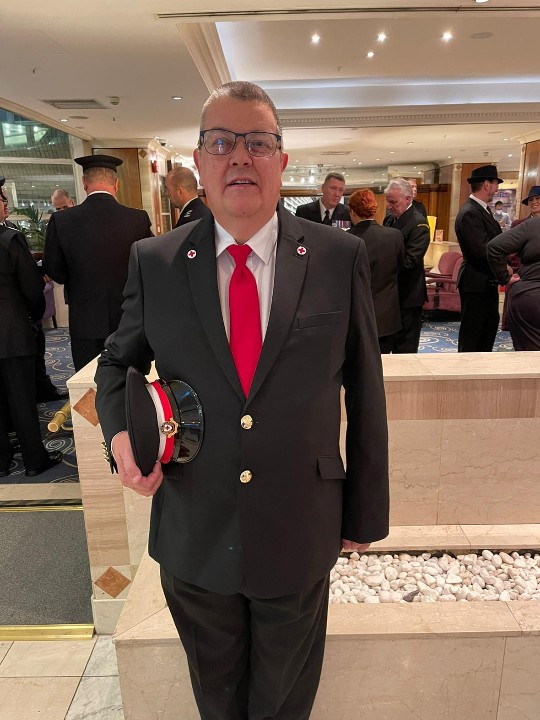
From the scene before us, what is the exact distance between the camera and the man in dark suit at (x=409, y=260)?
4129 millimetres

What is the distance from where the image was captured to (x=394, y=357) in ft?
8.24

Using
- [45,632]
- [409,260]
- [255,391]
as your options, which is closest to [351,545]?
Result: [255,391]

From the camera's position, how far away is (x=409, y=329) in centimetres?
440

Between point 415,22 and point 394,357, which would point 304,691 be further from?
point 415,22

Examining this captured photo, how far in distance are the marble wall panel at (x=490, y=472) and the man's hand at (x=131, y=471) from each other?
1.47 m

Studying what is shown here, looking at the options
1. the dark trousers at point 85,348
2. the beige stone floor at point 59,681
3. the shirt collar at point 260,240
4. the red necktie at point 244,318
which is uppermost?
the shirt collar at point 260,240

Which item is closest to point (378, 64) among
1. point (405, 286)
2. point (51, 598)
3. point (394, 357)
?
point (405, 286)

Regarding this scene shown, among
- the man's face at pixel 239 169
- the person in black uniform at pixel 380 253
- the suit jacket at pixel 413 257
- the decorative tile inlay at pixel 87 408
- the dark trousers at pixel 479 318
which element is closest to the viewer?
the man's face at pixel 239 169

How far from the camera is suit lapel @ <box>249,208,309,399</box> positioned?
1094 mm

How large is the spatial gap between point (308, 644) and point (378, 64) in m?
7.80

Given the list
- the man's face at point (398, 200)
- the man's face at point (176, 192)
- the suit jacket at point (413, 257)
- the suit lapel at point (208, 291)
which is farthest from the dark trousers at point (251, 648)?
the man's face at point (398, 200)

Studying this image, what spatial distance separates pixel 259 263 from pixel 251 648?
2.97ft

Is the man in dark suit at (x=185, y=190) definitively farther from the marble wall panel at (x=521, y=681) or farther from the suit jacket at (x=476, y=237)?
the marble wall panel at (x=521, y=681)

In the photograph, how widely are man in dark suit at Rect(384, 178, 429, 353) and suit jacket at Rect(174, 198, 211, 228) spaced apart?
59.3 inches
